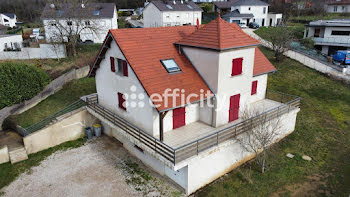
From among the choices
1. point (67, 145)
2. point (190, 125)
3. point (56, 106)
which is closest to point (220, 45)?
point (190, 125)

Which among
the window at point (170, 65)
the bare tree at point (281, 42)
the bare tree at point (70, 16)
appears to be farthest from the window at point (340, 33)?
the bare tree at point (70, 16)

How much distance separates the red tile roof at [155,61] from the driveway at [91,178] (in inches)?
194

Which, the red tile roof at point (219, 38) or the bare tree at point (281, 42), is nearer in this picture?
the red tile roof at point (219, 38)

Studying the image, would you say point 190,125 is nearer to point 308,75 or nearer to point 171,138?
point 171,138

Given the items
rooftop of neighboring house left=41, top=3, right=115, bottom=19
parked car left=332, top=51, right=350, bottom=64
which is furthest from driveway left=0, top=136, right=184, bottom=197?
parked car left=332, top=51, right=350, bottom=64

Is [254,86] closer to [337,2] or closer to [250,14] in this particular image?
[250,14]

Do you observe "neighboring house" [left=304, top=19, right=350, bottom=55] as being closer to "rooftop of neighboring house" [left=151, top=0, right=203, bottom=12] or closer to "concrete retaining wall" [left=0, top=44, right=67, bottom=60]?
"rooftop of neighboring house" [left=151, top=0, right=203, bottom=12]

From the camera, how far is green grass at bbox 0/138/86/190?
15888 mm

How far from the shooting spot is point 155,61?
15711 mm

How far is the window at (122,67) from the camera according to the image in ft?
52.1

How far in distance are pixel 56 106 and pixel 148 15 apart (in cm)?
3629

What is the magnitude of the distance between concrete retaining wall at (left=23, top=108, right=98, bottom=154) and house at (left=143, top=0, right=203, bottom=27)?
36.0 metres

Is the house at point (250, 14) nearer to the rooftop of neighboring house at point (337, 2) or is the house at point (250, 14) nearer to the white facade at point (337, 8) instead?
the rooftop of neighboring house at point (337, 2)

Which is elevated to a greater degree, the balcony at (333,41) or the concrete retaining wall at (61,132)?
the balcony at (333,41)
